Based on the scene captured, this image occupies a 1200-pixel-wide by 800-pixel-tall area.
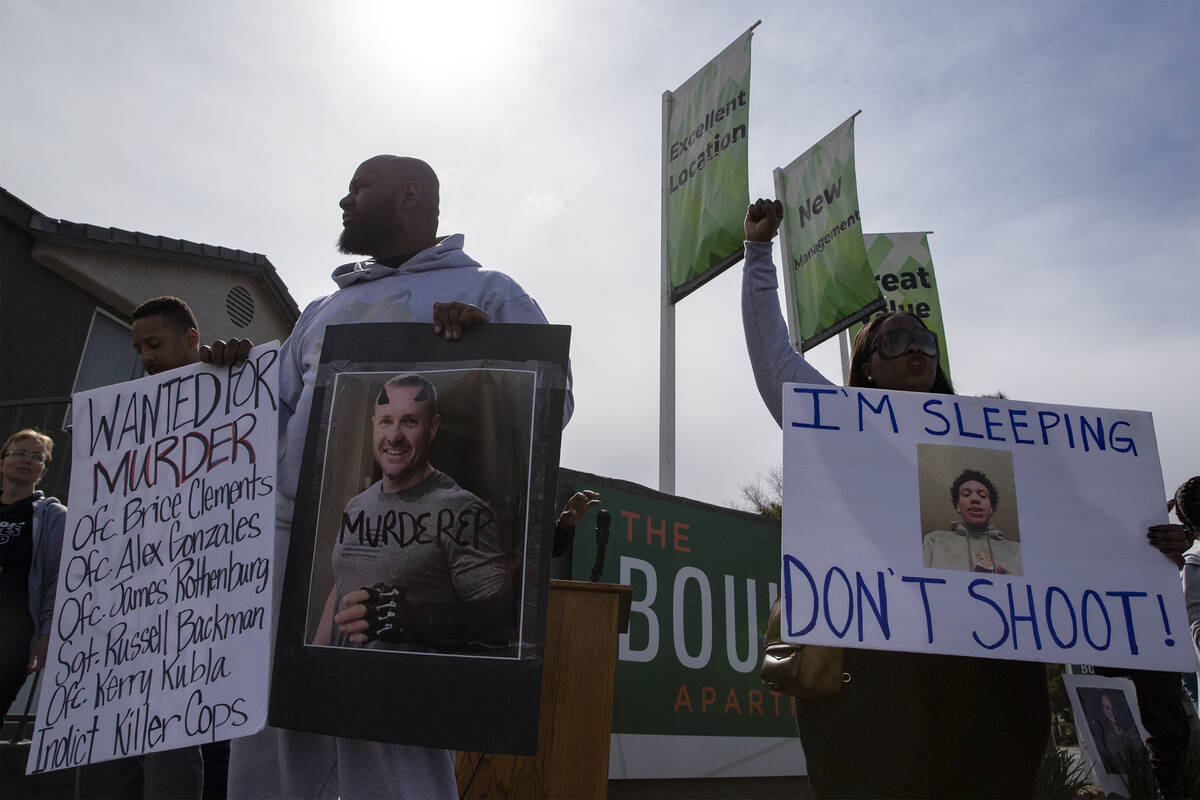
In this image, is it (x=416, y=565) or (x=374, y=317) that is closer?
(x=416, y=565)

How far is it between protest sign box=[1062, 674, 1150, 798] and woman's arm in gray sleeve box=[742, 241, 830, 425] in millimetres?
5102

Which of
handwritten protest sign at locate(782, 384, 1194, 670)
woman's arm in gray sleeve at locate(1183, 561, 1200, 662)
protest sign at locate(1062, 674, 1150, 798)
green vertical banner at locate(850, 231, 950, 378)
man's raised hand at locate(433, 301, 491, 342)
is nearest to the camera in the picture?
handwritten protest sign at locate(782, 384, 1194, 670)

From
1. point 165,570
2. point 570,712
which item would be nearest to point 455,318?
point 165,570

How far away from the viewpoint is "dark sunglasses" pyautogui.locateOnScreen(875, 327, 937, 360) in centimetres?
193

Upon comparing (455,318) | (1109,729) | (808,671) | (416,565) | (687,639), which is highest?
(455,318)

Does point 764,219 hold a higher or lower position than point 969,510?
higher

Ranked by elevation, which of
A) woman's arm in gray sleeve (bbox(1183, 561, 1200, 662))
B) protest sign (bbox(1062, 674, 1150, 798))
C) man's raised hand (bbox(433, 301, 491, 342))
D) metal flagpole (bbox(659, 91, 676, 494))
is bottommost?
protest sign (bbox(1062, 674, 1150, 798))

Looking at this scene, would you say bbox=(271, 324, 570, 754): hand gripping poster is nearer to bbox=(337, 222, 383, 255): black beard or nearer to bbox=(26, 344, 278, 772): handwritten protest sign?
bbox=(26, 344, 278, 772): handwritten protest sign

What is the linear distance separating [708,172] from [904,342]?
628 cm

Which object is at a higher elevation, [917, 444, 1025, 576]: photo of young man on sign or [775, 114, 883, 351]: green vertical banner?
[775, 114, 883, 351]: green vertical banner

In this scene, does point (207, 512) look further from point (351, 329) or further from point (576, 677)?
point (576, 677)

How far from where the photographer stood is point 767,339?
1.97 meters

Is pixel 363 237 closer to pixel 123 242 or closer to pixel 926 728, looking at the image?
pixel 926 728

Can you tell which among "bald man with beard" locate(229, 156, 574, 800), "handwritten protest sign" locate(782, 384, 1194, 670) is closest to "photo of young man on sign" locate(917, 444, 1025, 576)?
"handwritten protest sign" locate(782, 384, 1194, 670)
